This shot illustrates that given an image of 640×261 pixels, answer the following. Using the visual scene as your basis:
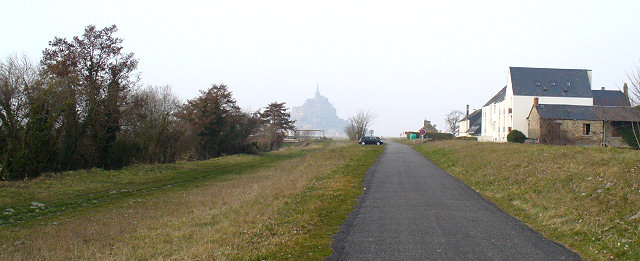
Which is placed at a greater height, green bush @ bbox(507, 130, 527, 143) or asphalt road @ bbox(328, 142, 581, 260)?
green bush @ bbox(507, 130, 527, 143)

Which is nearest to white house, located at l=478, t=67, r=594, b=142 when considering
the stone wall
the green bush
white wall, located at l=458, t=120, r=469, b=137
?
the stone wall

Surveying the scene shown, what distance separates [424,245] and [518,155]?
14.4 meters

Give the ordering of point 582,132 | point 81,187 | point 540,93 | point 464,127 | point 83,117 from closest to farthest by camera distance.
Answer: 1. point 81,187
2. point 83,117
3. point 582,132
4. point 540,93
5. point 464,127

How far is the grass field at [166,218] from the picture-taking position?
849 centimetres

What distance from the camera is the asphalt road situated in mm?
7715

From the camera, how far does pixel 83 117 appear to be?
2445 cm

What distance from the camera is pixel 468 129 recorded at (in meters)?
91.8

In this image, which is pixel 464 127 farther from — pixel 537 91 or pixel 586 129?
pixel 586 129

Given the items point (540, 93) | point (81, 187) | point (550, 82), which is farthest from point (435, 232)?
point (550, 82)

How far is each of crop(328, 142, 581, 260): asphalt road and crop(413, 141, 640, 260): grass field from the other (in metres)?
0.46

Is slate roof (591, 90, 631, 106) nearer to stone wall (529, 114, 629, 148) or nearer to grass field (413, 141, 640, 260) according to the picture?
stone wall (529, 114, 629, 148)

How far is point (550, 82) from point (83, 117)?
181 feet

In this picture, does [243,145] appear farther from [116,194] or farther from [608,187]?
[608,187]

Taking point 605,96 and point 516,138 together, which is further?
point 605,96
